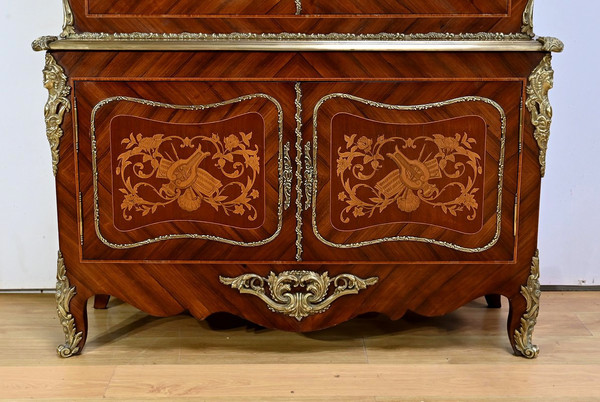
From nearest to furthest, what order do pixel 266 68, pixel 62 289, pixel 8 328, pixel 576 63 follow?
1. pixel 266 68
2. pixel 62 289
3. pixel 8 328
4. pixel 576 63

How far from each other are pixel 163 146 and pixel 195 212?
19 centimetres

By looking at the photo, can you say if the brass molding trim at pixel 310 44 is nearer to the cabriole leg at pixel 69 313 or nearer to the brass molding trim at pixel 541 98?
the brass molding trim at pixel 541 98

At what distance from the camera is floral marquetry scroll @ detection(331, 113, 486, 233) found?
7.06 ft

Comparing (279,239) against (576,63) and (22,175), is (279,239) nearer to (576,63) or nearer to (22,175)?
(22,175)

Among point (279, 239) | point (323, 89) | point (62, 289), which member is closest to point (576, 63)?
point (323, 89)

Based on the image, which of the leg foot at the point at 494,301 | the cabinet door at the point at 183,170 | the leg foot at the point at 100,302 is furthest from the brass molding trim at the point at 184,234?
the leg foot at the point at 494,301

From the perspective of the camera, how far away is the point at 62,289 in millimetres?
2258

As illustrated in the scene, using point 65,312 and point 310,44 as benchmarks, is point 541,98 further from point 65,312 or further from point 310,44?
point 65,312

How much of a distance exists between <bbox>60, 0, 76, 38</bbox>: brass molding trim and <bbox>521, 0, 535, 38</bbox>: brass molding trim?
1.16 metres

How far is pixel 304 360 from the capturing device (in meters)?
2.29

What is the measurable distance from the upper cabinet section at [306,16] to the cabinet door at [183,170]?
0.15 metres

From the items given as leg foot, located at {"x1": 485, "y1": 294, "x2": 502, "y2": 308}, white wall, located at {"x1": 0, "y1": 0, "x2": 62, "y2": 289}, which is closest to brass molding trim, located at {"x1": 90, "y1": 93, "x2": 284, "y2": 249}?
white wall, located at {"x1": 0, "y1": 0, "x2": 62, "y2": 289}

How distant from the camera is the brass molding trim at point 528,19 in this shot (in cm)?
211

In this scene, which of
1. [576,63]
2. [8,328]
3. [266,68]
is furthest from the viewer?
[576,63]
